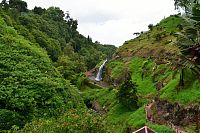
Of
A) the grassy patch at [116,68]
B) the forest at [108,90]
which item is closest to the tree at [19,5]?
the forest at [108,90]

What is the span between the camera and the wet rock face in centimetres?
3342

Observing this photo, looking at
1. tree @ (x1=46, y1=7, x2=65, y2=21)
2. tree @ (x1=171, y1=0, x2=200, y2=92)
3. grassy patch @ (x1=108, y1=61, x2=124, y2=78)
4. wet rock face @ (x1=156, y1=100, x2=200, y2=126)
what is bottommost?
wet rock face @ (x1=156, y1=100, x2=200, y2=126)

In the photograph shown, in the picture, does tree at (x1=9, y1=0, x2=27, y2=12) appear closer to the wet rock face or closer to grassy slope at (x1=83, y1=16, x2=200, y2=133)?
grassy slope at (x1=83, y1=16, x2=200, y2=133)

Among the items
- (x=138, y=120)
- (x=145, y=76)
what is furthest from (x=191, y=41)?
(x=145, y=76)

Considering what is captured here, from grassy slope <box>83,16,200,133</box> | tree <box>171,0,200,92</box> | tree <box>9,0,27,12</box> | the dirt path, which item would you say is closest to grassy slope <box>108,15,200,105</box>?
grassy slope <box>83,16,200,133</box>

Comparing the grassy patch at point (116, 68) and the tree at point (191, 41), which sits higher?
the tree at point (191, 41)

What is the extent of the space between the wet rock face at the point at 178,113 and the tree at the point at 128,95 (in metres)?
5.58

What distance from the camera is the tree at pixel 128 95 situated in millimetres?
44031

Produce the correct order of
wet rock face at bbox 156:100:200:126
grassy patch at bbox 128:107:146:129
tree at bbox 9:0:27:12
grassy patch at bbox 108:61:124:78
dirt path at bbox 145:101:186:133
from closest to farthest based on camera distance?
dirt path at bbox 145:101:186:133
wet rock face at bbox 156:100:200:126
grassy patch at bbox 128:107:146:129
grassy patch at bbox 108:61:124:78
tree at bbox 9:0:27:12

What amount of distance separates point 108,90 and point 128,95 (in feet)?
40.3

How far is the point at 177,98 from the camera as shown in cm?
3644

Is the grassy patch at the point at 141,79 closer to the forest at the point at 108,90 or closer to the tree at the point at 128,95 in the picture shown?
the forest at the point at 108,90

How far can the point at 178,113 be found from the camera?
35188mm

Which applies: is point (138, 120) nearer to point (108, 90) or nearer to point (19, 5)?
point (108, 90)
